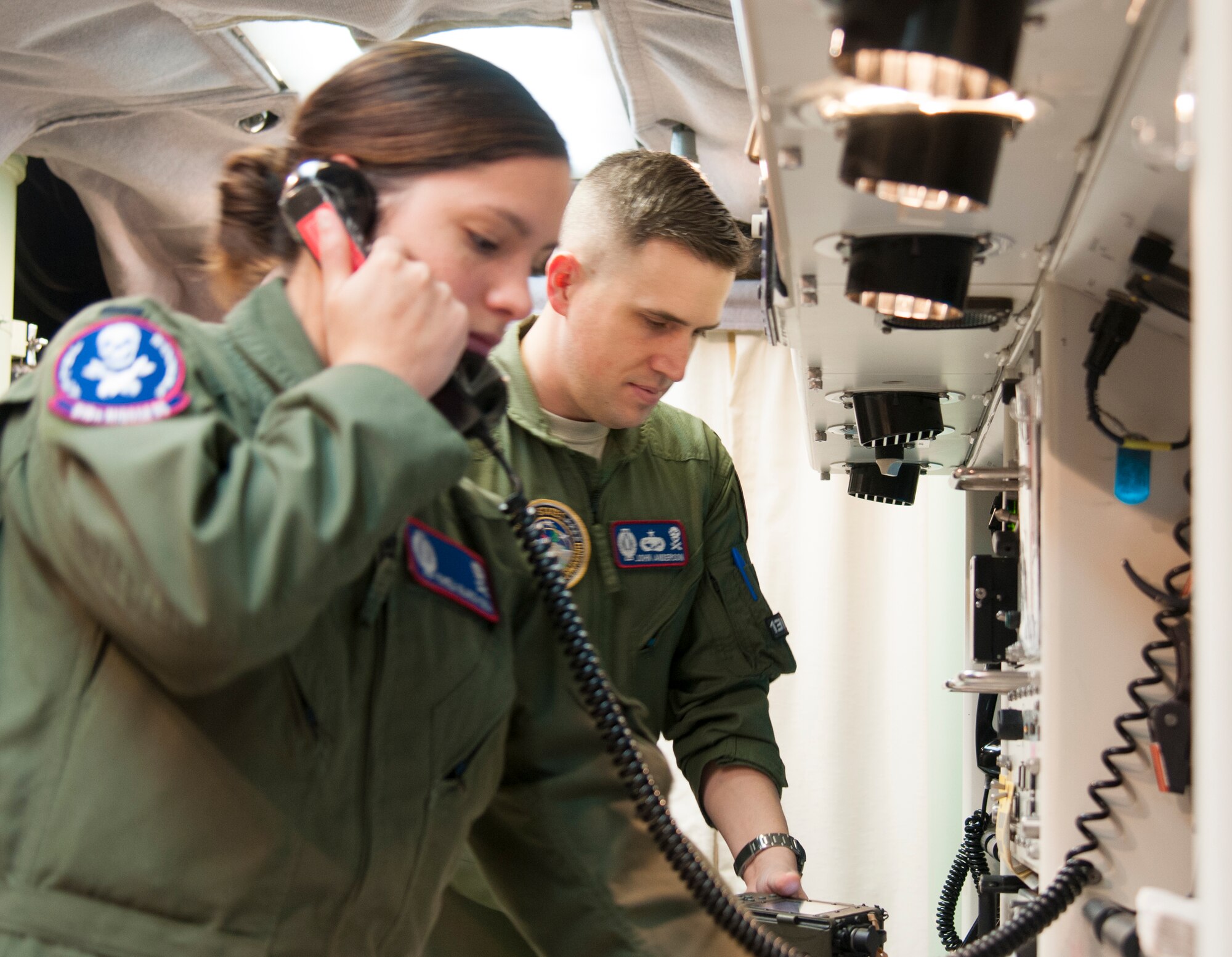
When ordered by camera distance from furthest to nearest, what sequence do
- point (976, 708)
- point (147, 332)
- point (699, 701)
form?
point (976, 708)
point (699, 701)
point (147, 332)

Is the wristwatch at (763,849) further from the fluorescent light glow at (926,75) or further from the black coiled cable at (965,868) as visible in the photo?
the fluorescent light glow at (926,75)

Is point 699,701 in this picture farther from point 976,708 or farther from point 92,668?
point 92,668

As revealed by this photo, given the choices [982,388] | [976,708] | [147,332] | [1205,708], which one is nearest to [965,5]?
[1205,708]

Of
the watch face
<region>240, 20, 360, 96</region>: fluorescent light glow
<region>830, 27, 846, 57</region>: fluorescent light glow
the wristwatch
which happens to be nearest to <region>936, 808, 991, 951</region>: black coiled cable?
the wristwatch

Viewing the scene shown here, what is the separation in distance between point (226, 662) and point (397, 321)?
0.29 meters

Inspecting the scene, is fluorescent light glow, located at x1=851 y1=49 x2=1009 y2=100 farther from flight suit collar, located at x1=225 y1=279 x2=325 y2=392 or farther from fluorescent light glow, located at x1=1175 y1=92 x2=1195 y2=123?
flight suit collar, located at x1=225 y1=279 x2=325 y2=392

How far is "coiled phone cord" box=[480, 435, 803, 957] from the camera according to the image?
3.89ft

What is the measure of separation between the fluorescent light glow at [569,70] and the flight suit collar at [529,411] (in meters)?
0.74

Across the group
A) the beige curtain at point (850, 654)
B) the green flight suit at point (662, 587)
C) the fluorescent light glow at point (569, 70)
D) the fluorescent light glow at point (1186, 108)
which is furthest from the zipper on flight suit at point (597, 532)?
→ the beige curtain at point (850, 654)

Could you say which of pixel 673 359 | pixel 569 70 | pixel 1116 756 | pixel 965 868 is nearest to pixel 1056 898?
pixel 1116 756

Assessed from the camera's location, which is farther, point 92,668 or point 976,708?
point 976,708

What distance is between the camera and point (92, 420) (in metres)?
0.77

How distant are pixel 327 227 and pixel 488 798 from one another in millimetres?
548

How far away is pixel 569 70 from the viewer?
2.81 m
